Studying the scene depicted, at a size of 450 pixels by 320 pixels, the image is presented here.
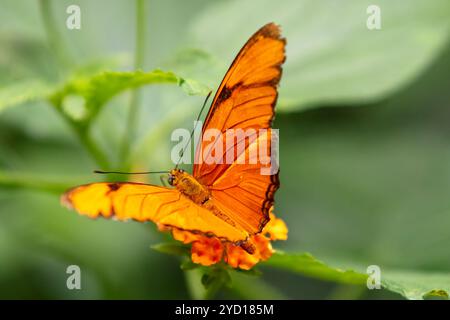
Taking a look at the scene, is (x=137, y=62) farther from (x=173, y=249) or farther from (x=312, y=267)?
(x=312, y=267)

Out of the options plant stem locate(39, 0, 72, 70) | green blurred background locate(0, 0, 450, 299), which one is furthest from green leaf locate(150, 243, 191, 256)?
plant stem locate(39, 0, 72, 70)

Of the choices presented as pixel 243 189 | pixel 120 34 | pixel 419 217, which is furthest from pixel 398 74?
pixel 120 34

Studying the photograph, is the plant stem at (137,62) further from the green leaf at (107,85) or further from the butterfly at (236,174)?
the butterfly at (236,174)

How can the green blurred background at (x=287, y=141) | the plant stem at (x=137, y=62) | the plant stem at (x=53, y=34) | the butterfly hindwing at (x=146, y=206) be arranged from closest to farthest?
the butterfly hindwing at (x=146, y=206), the plant stem at (x=137, y=62), the plant stem at (x=53, y=34), the green blurred background at (x=287, y=141)

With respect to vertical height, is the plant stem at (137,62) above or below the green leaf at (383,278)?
above

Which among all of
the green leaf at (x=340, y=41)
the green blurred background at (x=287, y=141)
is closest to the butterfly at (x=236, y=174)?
the green blurred background at (x=287, y=141)

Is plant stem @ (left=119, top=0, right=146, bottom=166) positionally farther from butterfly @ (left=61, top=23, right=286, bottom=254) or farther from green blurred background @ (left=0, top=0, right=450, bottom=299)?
butterfly @ (left=61, top=23, right=286, bottom=254)

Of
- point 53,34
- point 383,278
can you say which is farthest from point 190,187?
point 53,34
